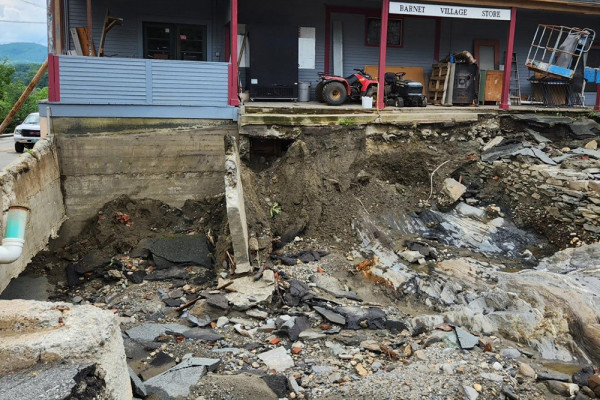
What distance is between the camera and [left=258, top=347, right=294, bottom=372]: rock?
6.04 metres

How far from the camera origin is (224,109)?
11.8 metres

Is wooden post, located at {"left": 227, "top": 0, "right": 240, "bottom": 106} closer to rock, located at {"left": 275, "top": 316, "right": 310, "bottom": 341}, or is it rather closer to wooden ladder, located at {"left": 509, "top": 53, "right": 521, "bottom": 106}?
rock, located at {"left": 275, "top": 316, "right": 310, "bottom": 341}

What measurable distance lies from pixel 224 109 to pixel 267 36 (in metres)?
3.75

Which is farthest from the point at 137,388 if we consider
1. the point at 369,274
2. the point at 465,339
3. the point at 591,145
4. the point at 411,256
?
the point at 591,145

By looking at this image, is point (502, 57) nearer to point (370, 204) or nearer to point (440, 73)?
point (440, 73)

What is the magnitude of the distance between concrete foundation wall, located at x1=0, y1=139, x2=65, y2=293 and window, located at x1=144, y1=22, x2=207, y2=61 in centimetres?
486

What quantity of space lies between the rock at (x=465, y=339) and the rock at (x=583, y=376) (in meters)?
1.11

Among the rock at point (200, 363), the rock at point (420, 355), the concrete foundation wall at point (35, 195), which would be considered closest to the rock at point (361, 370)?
the rock at point (420, 355)

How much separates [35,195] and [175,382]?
5.59 m

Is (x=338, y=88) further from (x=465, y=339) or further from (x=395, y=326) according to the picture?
(x=465, y=339)

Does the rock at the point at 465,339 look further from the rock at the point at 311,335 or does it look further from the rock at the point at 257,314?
the rock at the point at 257,314

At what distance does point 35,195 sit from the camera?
9.36 metres

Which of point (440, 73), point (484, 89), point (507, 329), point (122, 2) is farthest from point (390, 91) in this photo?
point (507, 329)

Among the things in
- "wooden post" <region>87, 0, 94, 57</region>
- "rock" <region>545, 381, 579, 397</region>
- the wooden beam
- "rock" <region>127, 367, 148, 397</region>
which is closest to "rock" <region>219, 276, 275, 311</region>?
"rock" <region>127, 367, 148, 397</region>
